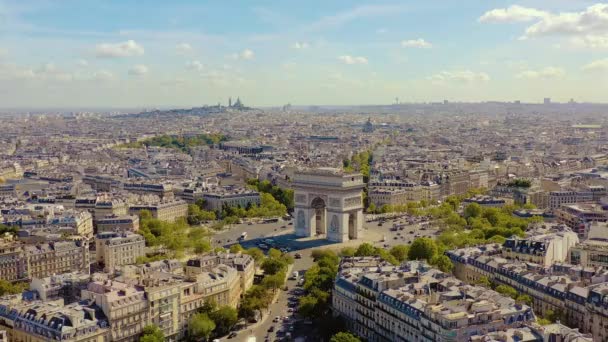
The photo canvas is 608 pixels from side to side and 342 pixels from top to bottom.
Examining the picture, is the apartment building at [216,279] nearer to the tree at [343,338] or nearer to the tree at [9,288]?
the tree at [343,338]

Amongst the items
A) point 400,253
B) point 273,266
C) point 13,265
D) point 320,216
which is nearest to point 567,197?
point 320,216

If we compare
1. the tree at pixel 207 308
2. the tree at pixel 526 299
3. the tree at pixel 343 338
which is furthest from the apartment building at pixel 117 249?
the tree at pixel 526 299

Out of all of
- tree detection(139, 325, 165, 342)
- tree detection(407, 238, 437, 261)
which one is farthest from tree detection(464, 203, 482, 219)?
tree detection(139, 325, 165, 342)

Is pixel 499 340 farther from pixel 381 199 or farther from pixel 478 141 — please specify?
pixel 478 141

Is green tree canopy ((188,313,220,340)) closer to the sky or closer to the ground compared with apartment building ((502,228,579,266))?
closer to the ground

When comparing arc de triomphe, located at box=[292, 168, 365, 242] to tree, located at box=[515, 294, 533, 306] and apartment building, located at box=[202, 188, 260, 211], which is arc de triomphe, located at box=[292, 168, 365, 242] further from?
tree, located at box=[515, 294, 533, 306]
